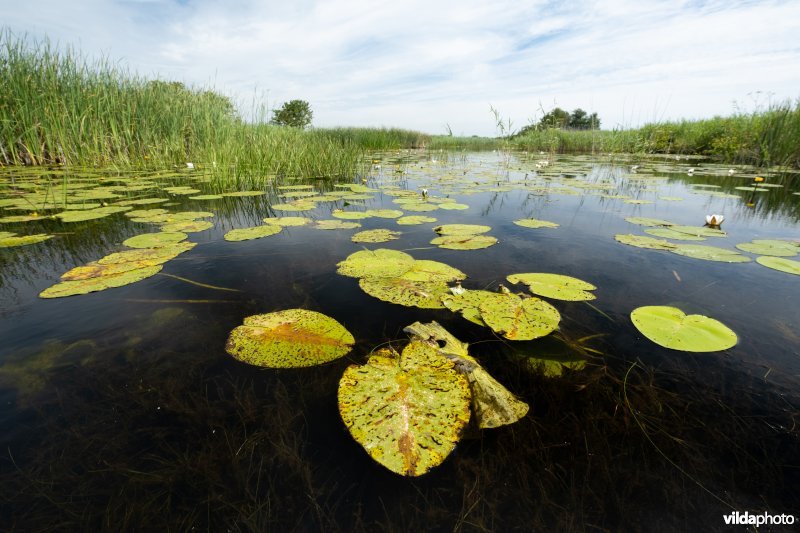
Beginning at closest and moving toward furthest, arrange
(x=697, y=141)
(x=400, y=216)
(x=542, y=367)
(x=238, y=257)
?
(x=542, y=367)
(x=238, y=257)
(x=400, y=216)
(x=697, y=141)

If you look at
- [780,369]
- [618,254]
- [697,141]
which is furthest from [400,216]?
[697,141]

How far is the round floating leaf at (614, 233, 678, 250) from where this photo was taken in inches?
105

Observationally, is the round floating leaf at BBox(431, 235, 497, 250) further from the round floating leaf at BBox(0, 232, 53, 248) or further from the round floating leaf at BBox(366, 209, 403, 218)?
the round floating leaf at BBox(0, 232, 53, 248)

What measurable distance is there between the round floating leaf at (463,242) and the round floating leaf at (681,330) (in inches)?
49.2

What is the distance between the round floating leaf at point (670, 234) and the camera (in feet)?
9.68

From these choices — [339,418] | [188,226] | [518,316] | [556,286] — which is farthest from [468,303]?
[188,226]

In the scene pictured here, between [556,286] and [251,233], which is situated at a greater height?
[251,233]

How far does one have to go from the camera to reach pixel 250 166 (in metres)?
5.38

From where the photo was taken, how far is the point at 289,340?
1400mm

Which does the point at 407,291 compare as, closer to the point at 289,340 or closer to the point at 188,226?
the point at 289,340

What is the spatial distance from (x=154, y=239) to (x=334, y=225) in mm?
1564

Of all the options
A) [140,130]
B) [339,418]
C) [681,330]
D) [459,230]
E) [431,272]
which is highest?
[140,130]

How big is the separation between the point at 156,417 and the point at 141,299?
1.02m

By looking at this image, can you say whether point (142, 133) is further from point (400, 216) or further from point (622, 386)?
point (622, 386)
